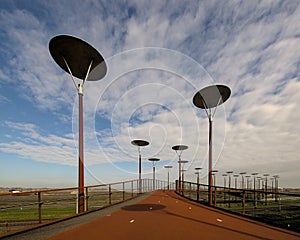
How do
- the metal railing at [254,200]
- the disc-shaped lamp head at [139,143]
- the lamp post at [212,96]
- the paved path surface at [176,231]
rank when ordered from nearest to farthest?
the paved path surface at [176,231]
the metal railing at [254,200]
the lamp post at [212,96]
the disc-shaped lamp head at [139,143]

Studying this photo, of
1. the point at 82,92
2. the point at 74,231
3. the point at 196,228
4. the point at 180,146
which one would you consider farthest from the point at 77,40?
the point at 180,146

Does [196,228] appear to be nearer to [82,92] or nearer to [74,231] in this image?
[74,231]

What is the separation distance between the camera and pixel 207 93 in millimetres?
14703

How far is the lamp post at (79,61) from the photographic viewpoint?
1005cm

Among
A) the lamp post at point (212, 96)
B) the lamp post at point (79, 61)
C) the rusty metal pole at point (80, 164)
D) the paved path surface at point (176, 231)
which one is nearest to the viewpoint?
the paved path surface at point (176, 231)

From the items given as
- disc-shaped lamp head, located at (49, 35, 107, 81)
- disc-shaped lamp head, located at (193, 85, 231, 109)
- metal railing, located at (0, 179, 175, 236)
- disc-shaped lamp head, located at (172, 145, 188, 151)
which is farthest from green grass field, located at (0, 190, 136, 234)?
disc-shaped lamp head, located at (172, 145, 188, 151)

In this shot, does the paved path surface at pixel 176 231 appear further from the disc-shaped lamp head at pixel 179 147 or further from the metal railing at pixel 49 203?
the disc-shaped lamp head at pixel 179 147

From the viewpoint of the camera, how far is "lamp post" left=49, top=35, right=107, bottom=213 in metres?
10.0

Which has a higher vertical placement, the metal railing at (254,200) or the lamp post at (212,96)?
the lamp post at (212,96)

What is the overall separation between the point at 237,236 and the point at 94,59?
31.4 feet

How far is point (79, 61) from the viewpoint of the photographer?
36.9 ft

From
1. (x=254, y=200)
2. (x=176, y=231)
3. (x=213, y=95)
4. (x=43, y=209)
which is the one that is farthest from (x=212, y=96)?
(x=43, y=209)

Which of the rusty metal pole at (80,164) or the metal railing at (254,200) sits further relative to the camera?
the rusty metal pole at (80,164)

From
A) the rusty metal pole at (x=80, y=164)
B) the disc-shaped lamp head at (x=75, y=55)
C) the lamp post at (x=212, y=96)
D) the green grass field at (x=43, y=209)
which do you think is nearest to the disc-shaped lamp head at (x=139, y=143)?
the green grass field at (x=43, y=209)
